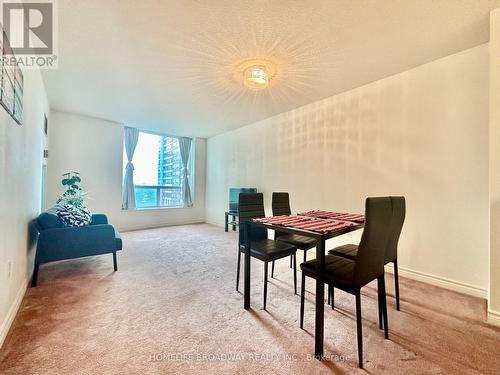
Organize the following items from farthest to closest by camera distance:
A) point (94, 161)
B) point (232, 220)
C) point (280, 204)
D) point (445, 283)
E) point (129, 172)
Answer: point (232, 220) < point (129, 172) < point (94, 161) < point (280, 204) < point (445, 283)

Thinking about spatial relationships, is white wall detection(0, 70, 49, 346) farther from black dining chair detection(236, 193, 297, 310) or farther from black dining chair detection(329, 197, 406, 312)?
black dining chair detection(329, 197, 406, 312)

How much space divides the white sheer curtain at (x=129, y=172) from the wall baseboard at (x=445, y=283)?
5420 mm

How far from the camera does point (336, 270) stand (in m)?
1.59

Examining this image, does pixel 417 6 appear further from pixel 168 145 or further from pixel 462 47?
pixel 168 145

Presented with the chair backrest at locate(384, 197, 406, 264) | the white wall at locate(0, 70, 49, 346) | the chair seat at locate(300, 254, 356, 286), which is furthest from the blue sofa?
the chair backrest at locate(384, 197, 406, 264)

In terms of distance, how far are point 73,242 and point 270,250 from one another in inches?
92.0

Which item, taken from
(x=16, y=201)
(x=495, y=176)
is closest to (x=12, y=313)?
(x=16, y=201)

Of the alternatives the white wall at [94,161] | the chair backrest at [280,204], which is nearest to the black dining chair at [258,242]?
the chair backrest at [280,204]

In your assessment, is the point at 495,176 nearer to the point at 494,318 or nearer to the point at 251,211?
the point at 494,318

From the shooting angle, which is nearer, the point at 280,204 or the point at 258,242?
the point at 258,242

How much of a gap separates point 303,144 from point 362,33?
6.58 ft

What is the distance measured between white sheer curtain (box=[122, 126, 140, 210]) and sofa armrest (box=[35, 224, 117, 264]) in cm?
271

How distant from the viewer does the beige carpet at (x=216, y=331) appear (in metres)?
1.40

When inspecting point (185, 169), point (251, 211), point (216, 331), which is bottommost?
point (216, 331)
